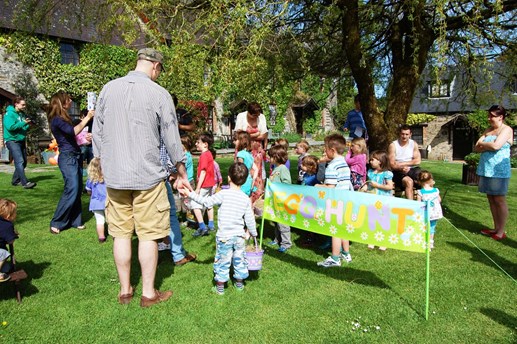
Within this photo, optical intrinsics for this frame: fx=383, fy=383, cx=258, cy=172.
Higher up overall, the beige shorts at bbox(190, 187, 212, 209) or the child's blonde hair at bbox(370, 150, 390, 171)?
the child's blonde hair at bbox(370, 150, 390, 171)

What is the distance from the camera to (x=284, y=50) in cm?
943

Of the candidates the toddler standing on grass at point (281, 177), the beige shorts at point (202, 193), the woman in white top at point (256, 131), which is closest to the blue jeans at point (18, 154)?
the beige shorts at point (202, 193)

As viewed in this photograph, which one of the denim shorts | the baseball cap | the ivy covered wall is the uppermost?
the ivy covered wall

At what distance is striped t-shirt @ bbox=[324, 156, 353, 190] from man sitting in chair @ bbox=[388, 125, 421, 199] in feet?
7.67

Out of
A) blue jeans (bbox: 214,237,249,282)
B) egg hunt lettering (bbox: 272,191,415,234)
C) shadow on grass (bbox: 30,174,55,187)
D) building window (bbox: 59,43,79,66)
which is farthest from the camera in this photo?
building window (bbox: 59,43,79,66)

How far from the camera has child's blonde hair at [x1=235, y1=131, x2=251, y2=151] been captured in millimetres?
6402

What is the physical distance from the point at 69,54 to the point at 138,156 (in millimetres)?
23776

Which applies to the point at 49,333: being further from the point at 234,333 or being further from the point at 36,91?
the point at 36,91

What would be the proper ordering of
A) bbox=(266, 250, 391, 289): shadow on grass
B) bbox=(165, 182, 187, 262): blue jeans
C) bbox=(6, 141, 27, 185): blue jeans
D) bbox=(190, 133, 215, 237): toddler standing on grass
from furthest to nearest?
bbox=(6, 141, 27, 185): blue jeans
bbox=(190, 133, 215, 237): toddler standing on grass
bbox=(165, 182, 187, 262): blue jeans
bbox=(266, 250, 391, 289): shadow on grass

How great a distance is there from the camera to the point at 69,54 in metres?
23.5

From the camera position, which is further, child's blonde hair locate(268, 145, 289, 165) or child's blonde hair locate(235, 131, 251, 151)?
child's blonde hair locate(235, 131, 251, 151)

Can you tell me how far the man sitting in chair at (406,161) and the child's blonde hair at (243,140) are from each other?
103 inches

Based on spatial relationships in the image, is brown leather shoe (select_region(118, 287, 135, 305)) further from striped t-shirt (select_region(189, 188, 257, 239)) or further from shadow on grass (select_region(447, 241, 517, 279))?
shadow on grass (select_region(447, 241, 517, 279))

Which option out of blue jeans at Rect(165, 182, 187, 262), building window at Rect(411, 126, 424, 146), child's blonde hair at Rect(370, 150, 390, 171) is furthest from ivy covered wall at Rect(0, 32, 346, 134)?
building window at Rect(411, 126, 424, 146)
